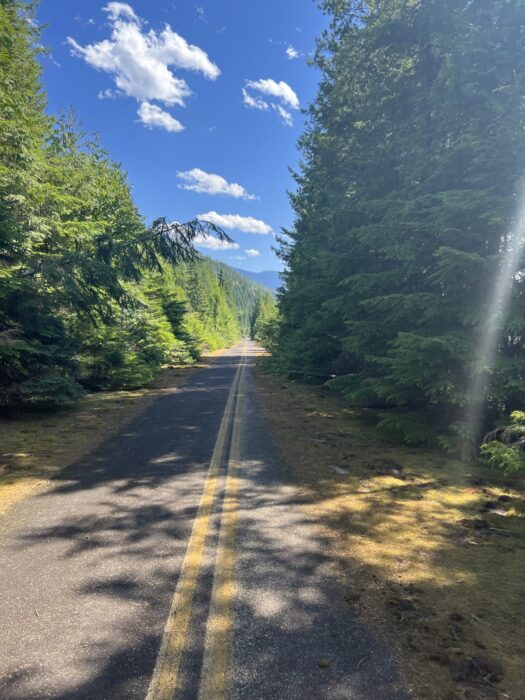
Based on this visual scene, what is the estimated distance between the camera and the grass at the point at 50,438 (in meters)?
6.90

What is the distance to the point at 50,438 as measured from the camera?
9.63m

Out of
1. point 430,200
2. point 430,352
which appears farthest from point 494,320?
point 430,200

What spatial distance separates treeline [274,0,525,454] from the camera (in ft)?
25.8

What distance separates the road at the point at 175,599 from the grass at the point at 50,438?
0.67m

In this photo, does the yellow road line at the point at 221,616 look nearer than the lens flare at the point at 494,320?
Yes

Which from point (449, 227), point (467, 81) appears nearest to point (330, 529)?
point (449, 227)

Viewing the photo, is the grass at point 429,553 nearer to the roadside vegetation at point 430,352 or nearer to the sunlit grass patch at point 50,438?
the roadside vegetation at point 430,352

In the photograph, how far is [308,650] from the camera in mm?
3180

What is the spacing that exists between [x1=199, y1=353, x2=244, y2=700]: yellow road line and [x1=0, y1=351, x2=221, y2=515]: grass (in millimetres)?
3348

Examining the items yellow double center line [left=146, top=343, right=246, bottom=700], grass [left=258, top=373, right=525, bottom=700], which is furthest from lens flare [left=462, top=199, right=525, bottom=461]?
yellow double center line [left=146, top=343, right=246, bottom=700]

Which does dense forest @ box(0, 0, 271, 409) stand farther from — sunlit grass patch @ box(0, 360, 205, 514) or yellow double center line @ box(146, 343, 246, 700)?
yellow double center line @ box(146, 343, 246, 700)

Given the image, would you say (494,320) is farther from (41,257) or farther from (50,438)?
(41,257)

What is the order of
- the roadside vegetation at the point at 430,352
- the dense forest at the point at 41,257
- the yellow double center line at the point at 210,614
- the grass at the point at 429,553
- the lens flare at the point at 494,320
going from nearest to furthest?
the yellow double center line at the point at 210,614 → the grass at the point at 429,553 → the roadside vegetation at the point at 430,352 → the lens flare at the point at 494,320 → the dense forest at the point at 41,257

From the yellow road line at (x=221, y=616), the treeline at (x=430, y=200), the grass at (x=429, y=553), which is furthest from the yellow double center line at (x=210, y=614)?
the treeline at (x=430, y=200)
